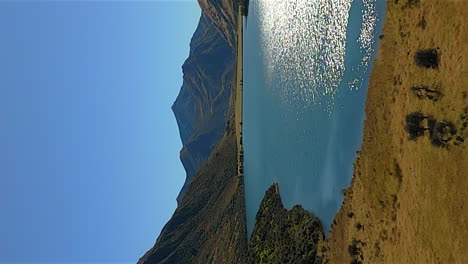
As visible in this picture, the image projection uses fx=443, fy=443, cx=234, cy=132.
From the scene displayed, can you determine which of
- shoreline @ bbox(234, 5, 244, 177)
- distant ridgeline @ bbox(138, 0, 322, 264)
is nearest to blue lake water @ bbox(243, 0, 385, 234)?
distant ridgeline @ bbox(138, 0, 322, 264)

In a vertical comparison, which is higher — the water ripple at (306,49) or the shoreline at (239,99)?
the shoreline at (239,99)

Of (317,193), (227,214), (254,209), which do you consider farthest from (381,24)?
(227,214)

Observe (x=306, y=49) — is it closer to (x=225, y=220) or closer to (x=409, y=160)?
(x=409, y=160)

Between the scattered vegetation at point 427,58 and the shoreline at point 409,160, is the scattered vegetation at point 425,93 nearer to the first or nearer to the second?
the shoreline at point 409,160

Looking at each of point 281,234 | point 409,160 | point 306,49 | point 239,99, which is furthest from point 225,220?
point 409,160

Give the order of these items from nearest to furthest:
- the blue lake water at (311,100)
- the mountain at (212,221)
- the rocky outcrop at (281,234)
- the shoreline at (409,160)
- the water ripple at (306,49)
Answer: the shoreline at (409,160)
the blue lake water at (311,100)
the water ripple at (306,49)
the rocky outcrop at (281,234)
the mountain at (212,221)

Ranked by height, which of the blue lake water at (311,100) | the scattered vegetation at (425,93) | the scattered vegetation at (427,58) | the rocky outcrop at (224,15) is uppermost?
the rocky outcrop at (224,15)

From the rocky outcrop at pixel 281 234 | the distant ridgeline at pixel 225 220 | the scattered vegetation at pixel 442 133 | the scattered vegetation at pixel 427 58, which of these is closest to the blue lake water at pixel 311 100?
the rocky outcrop at pixel 281 234

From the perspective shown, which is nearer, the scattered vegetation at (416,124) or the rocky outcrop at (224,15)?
the scattered vegetation at (416,124)
